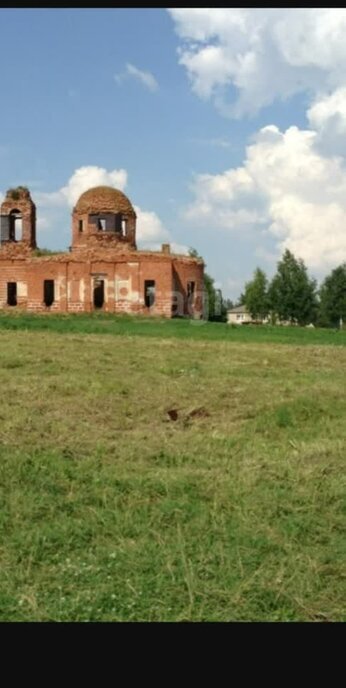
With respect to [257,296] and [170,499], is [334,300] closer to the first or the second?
[257,296]

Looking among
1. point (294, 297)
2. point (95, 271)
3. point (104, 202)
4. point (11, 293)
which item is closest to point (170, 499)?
point (95, 271)

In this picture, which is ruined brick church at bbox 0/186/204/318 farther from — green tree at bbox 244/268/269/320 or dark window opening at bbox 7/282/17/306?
green tree at bbox 244/268/269/320

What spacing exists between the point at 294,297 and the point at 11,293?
83.5ft

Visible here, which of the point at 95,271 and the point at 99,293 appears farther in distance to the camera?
the point at 99,293

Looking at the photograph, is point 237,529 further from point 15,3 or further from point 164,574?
point 15,3

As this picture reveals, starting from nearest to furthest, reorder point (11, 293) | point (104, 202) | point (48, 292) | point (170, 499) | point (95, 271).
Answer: point (170, 499)
point (95, 271)
point (48, 292)
point (11, 293)
point (104, 202)

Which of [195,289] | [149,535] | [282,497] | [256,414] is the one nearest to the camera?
[149,535]

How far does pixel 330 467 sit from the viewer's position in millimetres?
6281

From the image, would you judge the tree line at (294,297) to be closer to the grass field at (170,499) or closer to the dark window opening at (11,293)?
the dark window opening at (11,293)

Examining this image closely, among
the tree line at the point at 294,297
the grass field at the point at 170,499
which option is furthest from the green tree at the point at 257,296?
the grass field at the point at 170,499

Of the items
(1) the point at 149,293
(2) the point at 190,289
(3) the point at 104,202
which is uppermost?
(3) the point at 104,202

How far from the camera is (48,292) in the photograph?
38.4 metres

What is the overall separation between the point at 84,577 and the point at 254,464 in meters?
2.53

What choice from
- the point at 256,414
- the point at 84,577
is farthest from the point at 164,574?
the point at 256,414
